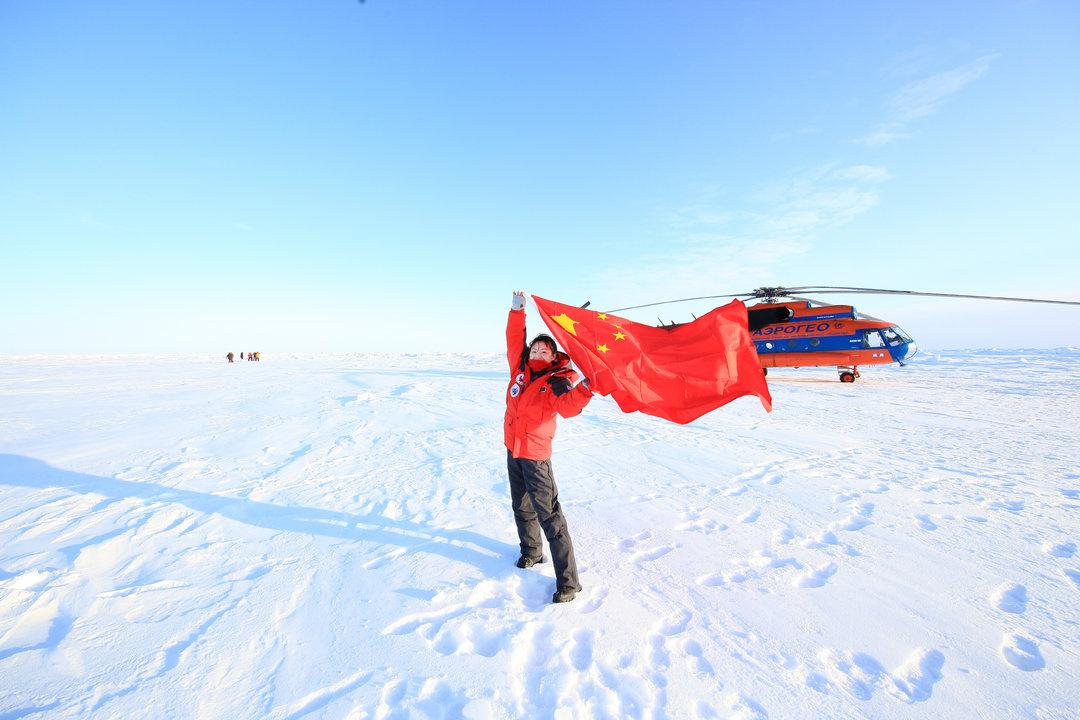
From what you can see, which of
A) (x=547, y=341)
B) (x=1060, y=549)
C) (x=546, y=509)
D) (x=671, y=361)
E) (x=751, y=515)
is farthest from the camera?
(x=751, y=515)

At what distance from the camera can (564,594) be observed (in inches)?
119

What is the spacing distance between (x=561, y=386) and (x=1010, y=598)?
12.1ft

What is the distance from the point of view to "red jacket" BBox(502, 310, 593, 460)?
3082mm

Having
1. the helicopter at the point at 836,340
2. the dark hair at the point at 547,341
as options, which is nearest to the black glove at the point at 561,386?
the dark hair at the point at 547,341

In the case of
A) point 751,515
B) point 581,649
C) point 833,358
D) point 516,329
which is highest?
point 516,329

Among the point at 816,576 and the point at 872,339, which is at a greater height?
the point at 872,339

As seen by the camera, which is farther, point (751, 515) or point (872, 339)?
point (872, 339)

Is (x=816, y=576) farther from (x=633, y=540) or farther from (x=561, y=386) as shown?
(x=561, y=386)

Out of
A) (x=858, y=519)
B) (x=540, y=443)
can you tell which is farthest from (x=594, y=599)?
Answer: (x=858, y=519)

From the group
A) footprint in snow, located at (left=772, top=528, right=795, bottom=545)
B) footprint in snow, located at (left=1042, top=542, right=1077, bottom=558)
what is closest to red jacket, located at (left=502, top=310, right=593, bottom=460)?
footprint in snow, located at (left=772, top=528, right=795, bottom=545)

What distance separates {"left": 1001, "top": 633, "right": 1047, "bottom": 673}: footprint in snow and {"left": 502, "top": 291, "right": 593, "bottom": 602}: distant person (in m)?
2.68

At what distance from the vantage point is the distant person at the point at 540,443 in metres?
3.06

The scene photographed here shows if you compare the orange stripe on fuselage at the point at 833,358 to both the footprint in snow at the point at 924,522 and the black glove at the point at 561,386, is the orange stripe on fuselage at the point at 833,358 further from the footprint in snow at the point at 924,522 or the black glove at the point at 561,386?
the black glove at the point at 561,386

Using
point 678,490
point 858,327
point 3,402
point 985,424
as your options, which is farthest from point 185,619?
point 858,327
